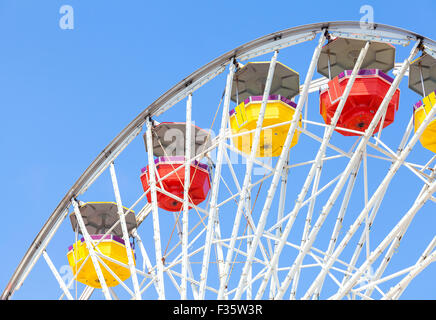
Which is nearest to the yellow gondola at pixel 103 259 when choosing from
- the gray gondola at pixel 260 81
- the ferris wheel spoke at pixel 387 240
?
the gray gondola at pixel 260 81

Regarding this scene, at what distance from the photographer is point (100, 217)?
23.1 metres

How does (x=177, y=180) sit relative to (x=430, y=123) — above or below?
below

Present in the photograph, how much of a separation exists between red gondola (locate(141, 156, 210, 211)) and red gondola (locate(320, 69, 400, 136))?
184 inches

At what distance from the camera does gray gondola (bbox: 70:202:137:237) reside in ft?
73.7

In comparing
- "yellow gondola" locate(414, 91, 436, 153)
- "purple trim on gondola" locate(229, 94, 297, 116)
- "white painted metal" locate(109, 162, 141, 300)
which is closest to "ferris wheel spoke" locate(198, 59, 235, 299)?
"purple trim on gondola" locate(229, 94, 297, 116)

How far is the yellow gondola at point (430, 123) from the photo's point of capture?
58.7 ft

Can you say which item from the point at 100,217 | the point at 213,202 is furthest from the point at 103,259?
the point at 213,202

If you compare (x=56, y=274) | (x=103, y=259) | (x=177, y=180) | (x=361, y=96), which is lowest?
(x=56, y=274)

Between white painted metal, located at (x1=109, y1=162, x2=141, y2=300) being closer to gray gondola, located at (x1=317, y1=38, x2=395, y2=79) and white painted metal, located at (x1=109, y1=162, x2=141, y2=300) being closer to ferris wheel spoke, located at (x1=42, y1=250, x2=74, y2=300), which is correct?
ferris wheel spoke, located at (x1=42, y1=250, x2=74, y2=300)

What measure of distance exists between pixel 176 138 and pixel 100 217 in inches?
167

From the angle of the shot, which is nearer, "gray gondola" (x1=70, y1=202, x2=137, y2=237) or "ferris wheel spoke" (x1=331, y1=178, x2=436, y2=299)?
"ferris wheel spoke" (x1=331, y1=178, x2=436, y2=299)

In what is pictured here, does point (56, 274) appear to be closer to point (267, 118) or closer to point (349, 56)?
point (267, 118)
